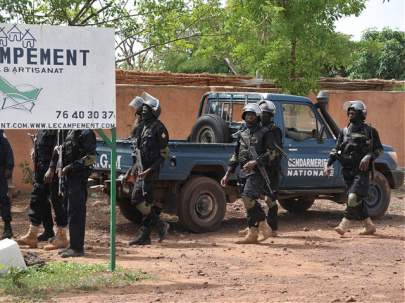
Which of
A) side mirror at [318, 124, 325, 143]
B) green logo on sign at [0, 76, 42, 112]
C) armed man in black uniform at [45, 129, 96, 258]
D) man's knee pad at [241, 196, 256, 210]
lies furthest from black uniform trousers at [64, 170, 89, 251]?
side mirror at [318, 124, 325, 143]

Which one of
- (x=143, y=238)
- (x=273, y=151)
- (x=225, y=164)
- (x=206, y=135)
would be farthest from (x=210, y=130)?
(x=143, y=238)

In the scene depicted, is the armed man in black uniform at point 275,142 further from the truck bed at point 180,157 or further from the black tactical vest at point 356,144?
the black tactical vest at point 356,144

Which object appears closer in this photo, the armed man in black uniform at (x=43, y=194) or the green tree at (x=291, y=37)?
the armed man in black uniform at (x=43, y=194)

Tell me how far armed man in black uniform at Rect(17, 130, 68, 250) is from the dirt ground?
1.02 ft

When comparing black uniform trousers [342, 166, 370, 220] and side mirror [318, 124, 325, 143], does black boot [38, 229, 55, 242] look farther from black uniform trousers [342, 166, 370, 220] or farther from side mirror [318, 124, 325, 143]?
side mirror [318, 124, 325, 143]

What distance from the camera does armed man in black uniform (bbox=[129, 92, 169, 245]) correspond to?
30.0 ft

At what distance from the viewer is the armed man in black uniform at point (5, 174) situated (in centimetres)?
923

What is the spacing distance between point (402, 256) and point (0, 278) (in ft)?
15.2

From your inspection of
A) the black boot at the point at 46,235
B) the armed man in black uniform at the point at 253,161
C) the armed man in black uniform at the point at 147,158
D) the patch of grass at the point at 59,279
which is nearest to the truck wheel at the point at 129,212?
the armed man in black uniform at the point at 147,158

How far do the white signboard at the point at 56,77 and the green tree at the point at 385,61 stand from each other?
72.1ft

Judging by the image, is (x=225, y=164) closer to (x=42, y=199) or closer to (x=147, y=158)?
(x=147, y=158)

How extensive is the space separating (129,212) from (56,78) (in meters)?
4.18

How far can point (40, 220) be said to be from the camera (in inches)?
350

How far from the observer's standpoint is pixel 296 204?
12648mm
